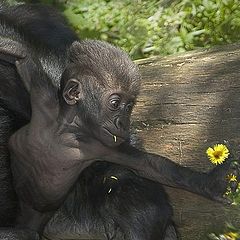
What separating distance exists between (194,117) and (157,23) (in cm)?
143

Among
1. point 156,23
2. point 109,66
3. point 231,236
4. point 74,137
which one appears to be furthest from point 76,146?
point 156,23

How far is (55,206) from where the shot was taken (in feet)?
11.1

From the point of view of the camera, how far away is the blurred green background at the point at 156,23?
4.61m

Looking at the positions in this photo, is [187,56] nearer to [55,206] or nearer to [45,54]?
[45,54]

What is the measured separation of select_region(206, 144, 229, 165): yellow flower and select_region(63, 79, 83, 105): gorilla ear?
546 mm

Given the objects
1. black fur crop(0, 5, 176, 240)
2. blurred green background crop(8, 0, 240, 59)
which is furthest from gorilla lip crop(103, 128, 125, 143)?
blurred green background crop(8, 0, 240, 59)

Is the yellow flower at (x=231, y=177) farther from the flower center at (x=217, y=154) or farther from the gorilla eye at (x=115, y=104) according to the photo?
the gorilla eye at (x=115, y=104)

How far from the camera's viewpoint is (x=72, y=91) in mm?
3076

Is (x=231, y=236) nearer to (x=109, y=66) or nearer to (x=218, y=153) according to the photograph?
(x=218, y=153)

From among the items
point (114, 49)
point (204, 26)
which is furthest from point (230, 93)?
point (204, 26)

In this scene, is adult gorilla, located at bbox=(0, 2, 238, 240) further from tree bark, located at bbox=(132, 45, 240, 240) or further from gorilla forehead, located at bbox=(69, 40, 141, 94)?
tree bark, located at bbox=(132, 45, 240, 240)

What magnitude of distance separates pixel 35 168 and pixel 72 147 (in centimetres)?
18

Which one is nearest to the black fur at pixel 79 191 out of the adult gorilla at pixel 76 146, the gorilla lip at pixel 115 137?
the adult gorilla at pixel 76 146

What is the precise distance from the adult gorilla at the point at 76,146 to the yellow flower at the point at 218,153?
12cm
